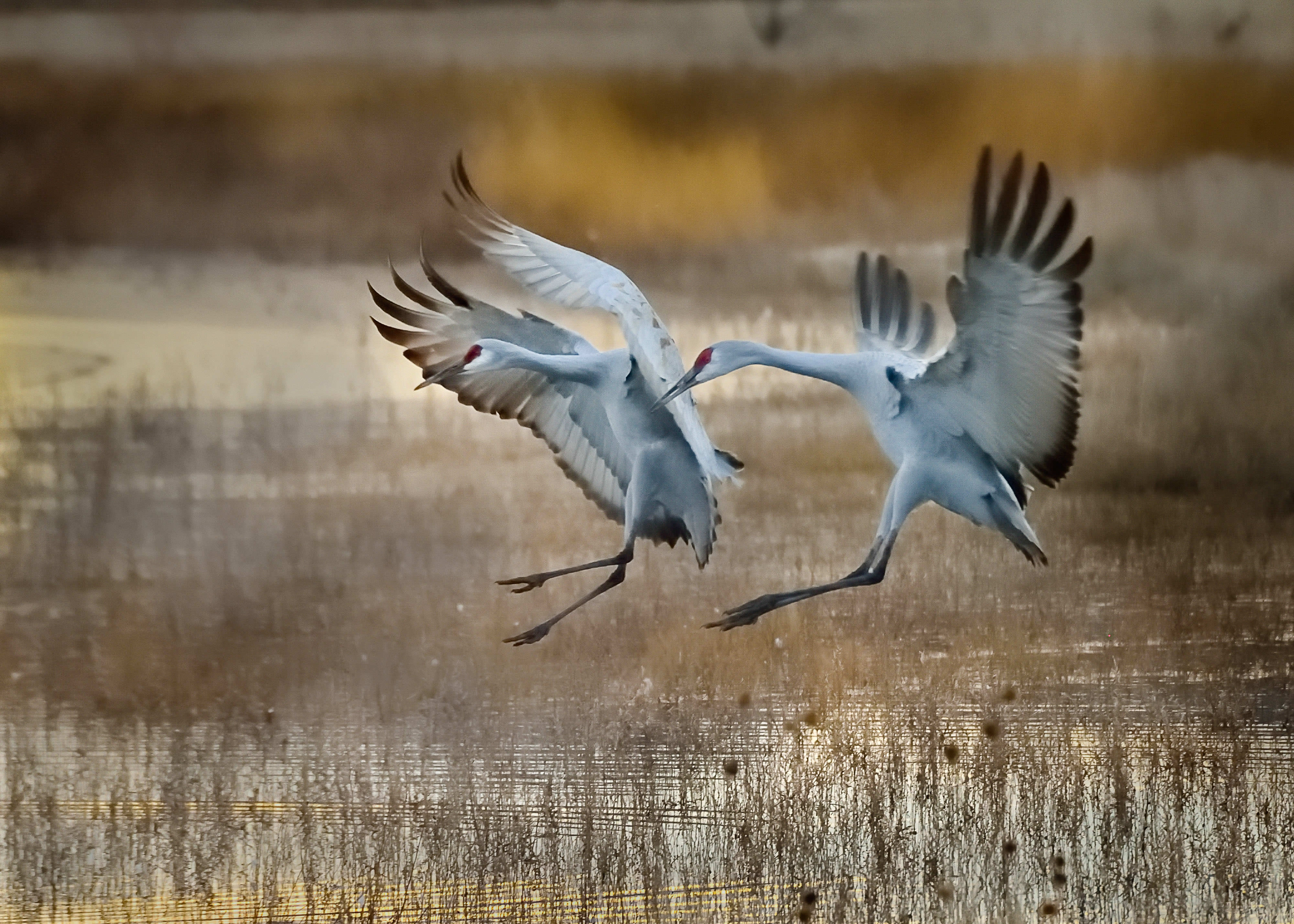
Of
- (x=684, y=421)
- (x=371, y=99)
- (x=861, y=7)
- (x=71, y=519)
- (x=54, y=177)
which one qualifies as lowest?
(x=71, y=519)

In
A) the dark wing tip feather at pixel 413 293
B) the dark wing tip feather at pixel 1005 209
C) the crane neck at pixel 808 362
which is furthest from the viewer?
the dark wing tip feather at pixel 413 293

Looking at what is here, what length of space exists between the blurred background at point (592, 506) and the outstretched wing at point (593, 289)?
0.13 feet

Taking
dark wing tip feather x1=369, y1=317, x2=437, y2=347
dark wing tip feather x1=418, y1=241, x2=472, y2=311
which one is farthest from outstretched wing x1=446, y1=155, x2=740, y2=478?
dark wing tip feather x1=369, y1=317, x2=437, y2=347

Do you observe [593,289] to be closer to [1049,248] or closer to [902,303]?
[902,303]

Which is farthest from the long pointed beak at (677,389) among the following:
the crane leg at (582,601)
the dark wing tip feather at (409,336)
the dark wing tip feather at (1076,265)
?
the dark wing tip feather at (1076,265)

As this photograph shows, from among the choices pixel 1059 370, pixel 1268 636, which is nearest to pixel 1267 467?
pixel 1268 636

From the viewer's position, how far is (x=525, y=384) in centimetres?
267

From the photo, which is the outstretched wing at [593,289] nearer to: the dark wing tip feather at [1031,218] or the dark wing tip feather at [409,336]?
the dark wing tip feather at [409,336]

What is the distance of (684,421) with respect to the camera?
→ 2623 millimetres

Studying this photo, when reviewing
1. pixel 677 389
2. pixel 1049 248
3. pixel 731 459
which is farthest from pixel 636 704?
pixel 1049 248

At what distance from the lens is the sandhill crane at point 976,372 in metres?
2.39

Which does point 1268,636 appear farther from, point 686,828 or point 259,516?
point 259,516

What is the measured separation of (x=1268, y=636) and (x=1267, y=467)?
40 cm

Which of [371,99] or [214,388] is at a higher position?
[371,99]
